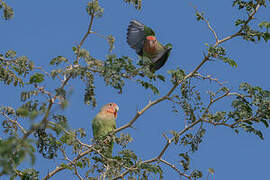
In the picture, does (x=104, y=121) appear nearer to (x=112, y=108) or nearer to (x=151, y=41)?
(x=112, y=108)

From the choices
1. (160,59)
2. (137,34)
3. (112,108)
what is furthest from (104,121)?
(137,34)

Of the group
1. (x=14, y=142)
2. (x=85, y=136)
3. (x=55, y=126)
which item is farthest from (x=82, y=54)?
(x=14, y=142)

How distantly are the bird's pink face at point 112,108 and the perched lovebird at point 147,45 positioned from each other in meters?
1.14

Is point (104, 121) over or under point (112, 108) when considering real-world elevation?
under

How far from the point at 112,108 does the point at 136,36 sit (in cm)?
137

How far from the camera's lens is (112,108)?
24.1 ft

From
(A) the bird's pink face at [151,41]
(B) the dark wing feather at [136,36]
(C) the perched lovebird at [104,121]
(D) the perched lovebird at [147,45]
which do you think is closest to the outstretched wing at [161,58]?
(D) the perched lovebird at [147,45]

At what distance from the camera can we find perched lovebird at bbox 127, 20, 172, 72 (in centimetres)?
646

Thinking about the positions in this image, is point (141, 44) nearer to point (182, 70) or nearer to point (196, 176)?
point (182, 70)

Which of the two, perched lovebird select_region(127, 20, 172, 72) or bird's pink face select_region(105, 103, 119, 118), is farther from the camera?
bird's pink face select_region(105, 103, 119, 118)

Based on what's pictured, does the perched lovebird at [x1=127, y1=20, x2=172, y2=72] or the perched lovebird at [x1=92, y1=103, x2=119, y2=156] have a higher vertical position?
the perched lovebird at [x1=127, y1=20, x2=172, y2=72]

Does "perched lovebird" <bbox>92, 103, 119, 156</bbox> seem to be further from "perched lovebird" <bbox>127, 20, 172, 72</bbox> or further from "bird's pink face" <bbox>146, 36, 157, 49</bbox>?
"bird's pink face" <bbox>146, 36, 157, 49</bbox>

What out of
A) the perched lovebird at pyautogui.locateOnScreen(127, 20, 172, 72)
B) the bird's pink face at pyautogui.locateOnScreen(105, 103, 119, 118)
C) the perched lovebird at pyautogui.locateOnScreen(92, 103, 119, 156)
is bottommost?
the perched lovebird at pyautogui.locateOnScreen(92, 103, 119, 156)

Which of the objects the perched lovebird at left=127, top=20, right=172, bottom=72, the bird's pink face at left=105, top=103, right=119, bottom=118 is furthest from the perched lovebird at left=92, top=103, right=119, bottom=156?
the perched lovebird at left=127, top=20, right=172, bottom=72
